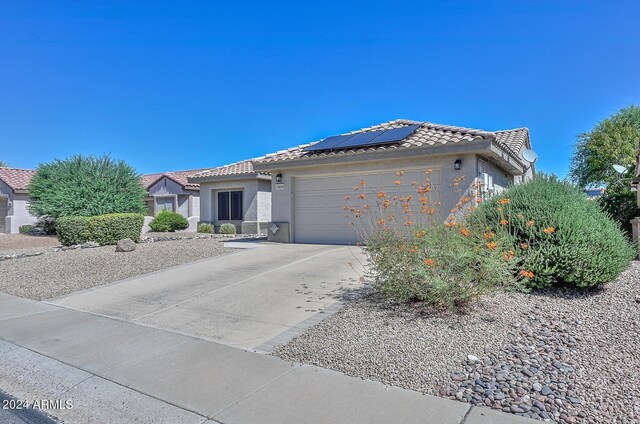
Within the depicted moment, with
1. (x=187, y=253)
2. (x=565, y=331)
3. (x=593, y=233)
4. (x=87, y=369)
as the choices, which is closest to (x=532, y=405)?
(x=565, y=331)

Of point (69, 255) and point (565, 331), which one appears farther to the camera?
point (69, 255)

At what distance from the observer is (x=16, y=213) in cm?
2673

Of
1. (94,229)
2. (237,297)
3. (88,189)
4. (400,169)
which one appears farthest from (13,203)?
(400,169)

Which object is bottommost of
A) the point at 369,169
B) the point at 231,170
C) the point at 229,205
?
the point at 229,205

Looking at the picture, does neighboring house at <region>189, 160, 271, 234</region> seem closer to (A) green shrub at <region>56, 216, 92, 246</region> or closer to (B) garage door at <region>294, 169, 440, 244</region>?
(B) garage door at <region>294, 169, 440, 244</region>

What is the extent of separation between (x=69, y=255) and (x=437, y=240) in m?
11.3

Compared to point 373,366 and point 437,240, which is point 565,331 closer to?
point 437,240

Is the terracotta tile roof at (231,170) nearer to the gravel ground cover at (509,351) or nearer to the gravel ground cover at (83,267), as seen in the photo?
the gravel ground cover at (83,267)

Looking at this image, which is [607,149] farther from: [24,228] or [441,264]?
[24,228]

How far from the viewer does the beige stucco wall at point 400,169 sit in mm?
10867

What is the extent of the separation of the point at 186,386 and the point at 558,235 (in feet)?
18.3

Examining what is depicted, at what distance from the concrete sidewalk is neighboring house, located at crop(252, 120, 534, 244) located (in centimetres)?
835

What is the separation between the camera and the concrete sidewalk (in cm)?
317

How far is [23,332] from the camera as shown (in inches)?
223
